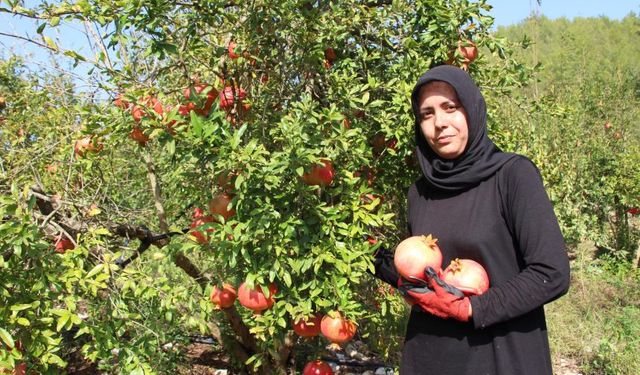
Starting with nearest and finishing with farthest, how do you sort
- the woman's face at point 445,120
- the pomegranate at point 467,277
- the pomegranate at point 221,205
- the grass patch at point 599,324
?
the pomegranate at point 467,277
the woman's face at point 445,120
the pomegranate at point 221,205
the grass patch at point 599,324

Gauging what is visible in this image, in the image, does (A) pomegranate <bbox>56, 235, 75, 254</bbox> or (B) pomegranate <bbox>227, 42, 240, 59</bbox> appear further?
(A) pomegranate <bbox>56, 235, 75, 254</bbox>

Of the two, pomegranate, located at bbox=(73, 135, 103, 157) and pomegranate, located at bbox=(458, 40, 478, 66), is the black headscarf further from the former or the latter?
pomegranate, located at bbox=(73, 135, 103, 157)

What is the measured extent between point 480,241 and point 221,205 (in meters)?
0.82

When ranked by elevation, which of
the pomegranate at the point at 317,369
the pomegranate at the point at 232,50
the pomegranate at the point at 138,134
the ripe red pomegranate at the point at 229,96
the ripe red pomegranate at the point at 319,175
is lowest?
the pomegranate at the point at 317,369

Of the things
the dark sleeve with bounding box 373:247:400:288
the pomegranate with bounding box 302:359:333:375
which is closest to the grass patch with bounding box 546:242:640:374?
the pomegranate with bounding box 302:359:333:375

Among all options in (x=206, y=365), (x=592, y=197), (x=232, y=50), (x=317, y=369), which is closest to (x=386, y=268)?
(x=317, y=369)

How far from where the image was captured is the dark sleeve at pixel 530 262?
55.4 inches

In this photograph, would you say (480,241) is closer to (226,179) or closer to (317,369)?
(226,179)

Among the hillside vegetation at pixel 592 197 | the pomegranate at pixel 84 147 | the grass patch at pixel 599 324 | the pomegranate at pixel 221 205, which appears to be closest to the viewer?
the pomegranate at pixel 221 205

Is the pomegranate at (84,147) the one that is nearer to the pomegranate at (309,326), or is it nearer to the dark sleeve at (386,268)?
the pomegranate at (309,326)

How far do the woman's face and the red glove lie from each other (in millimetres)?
388

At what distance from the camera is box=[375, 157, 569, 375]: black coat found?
142cm

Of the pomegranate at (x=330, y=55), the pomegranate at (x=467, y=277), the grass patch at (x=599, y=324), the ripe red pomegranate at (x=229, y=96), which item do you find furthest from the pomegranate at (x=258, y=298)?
→ the grass patch at (x=599, y=324)

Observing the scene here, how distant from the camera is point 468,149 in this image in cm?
164
